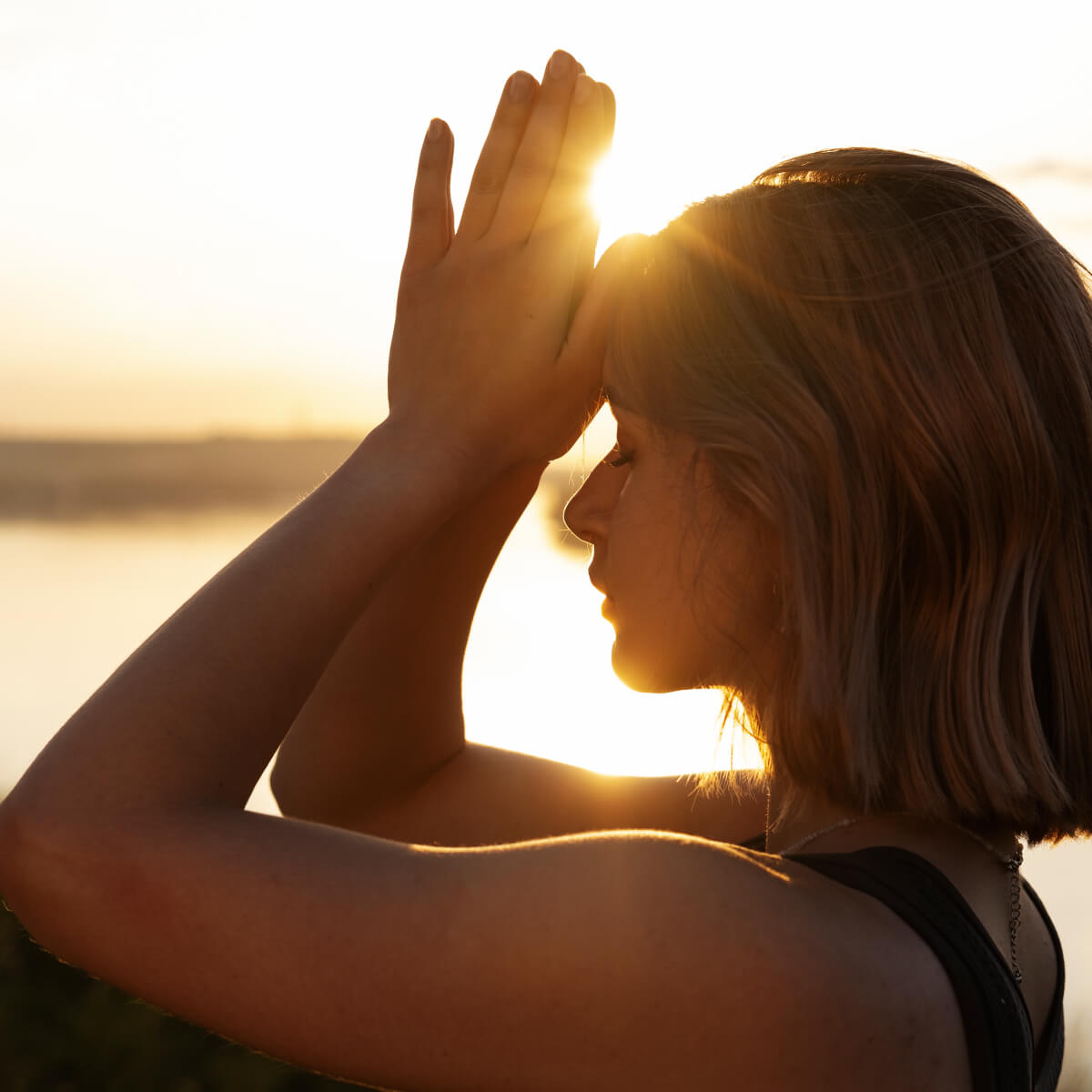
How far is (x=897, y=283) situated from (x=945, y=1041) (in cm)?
112

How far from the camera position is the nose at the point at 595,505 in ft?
7.25

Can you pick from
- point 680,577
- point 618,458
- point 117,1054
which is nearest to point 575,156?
point 618,458

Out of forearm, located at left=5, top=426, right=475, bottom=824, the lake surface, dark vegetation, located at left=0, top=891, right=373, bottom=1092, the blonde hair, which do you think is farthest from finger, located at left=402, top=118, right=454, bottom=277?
dark vegetation, located at left=0, top=891, right=373, bottom=1092

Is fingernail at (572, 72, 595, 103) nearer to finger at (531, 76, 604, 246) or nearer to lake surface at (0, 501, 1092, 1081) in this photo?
finger at (531, 76, 604, 246)

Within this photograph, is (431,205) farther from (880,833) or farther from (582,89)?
(880,833)

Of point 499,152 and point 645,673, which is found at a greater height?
point 499,152

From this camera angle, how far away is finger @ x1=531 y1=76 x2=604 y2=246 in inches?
85.4

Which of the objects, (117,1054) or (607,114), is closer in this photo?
(607,114)

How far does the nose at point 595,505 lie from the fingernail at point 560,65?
0.71 metres

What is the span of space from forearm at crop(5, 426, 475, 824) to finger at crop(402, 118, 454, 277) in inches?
17.8

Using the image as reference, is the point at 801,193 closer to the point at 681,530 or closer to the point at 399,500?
the point at 681,530

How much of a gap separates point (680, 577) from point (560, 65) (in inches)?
37.3

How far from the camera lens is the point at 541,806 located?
260cm

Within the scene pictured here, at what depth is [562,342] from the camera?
2219mm
